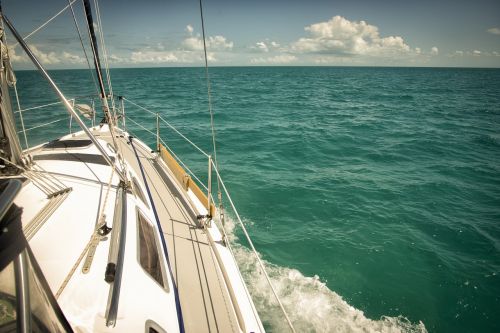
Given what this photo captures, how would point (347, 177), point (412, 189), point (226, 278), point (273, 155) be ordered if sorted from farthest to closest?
point (273, 155), point (347, 177), point (412, 189), point (226, 278)

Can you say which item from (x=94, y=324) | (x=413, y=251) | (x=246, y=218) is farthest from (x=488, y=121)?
(x=94, y=324)

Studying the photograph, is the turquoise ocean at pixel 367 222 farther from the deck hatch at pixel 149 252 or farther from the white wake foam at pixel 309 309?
the deck hatch at pixel 149 252

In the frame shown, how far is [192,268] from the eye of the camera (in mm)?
3627

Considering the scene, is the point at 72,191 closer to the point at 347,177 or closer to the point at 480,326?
the point at 480,326

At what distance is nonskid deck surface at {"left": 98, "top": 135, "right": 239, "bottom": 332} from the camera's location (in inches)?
117

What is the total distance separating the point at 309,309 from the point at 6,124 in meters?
5.97

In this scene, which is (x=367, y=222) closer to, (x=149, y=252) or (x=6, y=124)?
(x=149, y=252)

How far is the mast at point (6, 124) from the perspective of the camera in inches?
106

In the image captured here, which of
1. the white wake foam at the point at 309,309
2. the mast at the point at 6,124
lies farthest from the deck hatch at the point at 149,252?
the white wake foam at the point at 309,309

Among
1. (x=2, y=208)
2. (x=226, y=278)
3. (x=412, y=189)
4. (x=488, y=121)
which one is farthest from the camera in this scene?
(x=488, y=121)

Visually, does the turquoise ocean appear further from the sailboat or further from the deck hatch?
the deck hatch

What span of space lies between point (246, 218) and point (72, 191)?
6.15 m

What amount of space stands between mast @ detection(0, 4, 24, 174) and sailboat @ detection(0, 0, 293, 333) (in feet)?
0.03

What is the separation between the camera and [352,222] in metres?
8.67
